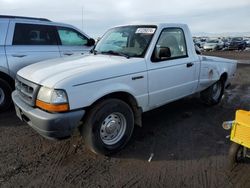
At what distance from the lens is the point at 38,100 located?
10.7 feet

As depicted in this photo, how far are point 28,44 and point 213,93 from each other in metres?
4.52

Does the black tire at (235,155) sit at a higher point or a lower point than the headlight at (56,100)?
lower

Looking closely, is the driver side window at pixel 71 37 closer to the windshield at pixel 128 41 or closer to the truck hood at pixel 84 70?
the windshield at pixel 128 41

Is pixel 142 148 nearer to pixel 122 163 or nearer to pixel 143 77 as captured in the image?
pixel 122 163

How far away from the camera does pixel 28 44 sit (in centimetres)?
591

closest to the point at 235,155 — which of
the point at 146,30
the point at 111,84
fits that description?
the point at 111,84

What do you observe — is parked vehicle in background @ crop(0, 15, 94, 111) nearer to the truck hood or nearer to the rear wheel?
the truck hood

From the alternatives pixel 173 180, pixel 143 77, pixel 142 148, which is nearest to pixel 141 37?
pixel 143 77

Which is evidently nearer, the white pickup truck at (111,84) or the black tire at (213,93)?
the white pickup truck at (111,84)

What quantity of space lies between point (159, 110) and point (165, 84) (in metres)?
1.51

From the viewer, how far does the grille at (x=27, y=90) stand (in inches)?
130

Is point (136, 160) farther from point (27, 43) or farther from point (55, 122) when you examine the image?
point (27, 43)

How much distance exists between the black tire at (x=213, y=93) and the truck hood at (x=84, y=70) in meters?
→ 2.66

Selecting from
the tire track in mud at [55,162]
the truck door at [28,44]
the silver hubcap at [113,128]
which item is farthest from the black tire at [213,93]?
the truck door at [28,44]
